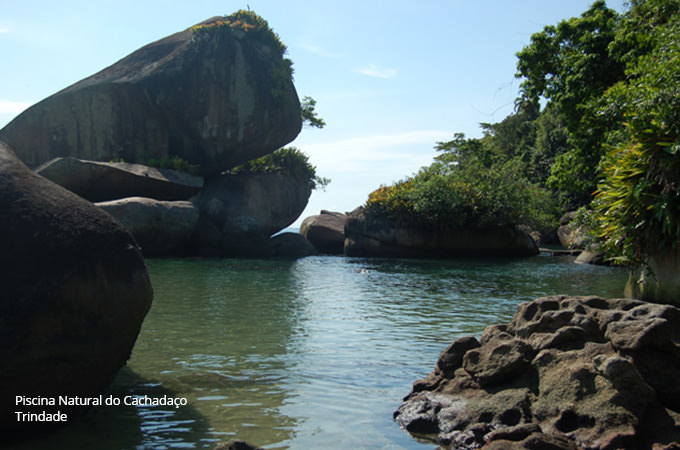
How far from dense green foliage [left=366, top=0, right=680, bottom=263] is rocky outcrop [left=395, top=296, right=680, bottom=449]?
3.91 meters

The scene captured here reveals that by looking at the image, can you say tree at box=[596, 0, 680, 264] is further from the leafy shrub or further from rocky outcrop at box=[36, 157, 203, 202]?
rocky outcrop at box=[36, 157, 203, 202]

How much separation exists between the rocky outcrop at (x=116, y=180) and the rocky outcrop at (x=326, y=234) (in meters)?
6.59

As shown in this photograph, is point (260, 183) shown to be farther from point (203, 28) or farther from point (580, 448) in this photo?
point (580, 448)

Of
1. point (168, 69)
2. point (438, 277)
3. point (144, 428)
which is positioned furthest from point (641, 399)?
point (168, 69)

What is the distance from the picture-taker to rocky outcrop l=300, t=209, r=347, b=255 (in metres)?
29.1

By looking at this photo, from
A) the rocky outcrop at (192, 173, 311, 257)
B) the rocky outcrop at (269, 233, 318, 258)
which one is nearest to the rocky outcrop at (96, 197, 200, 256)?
the rocky outcrop at (192, 173, 311, 257)

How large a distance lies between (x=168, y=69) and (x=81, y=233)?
75.5 feet

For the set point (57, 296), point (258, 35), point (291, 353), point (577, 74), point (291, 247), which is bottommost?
point (291, 353)

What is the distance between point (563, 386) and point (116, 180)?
21.2 m

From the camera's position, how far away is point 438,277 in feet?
54.1

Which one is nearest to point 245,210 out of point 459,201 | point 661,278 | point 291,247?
→ point 291,247

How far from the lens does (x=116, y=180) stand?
22.8 metres

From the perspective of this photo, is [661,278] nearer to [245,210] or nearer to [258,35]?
[245,210]

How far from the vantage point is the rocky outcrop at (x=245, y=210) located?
23.9 m
